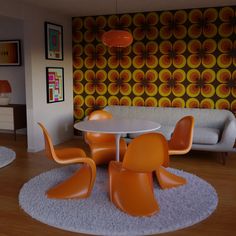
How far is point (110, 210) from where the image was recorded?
10.4ft

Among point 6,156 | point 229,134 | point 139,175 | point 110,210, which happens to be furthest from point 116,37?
point 6,156

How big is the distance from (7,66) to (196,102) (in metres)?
3.72

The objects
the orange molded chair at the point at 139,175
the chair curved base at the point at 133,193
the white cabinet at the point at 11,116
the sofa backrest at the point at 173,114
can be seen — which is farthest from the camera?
the white cabinet at the point at 11,116

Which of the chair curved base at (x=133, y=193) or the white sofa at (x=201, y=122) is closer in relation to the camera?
the chair curved base at (x=133, y=193)

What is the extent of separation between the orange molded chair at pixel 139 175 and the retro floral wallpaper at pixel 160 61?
2.69 meters

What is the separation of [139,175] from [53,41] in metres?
3.36

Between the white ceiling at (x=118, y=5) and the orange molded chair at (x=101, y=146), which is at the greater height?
the white ceiling at (x=118, y=5)

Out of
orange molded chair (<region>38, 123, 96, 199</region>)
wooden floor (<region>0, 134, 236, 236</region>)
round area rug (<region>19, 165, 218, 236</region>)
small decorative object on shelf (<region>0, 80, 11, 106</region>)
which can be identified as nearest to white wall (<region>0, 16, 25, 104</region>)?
small decorative object on shelf (<region>0, 80, 11, 106</region>)

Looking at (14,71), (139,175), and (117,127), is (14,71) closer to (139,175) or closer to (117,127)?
(117,127)

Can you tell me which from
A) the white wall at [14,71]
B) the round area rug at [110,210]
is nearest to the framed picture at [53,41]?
the white wall at [14,71]

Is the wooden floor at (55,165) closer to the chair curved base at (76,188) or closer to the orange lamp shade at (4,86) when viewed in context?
the chair curved base at (76,188)

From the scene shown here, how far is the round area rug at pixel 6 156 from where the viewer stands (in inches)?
190

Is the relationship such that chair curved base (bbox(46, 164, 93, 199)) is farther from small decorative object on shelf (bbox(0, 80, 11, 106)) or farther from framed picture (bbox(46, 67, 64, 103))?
small decorative object on shelf (bbox(0, 80, 11, 106))

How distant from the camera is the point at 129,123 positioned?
399cm
